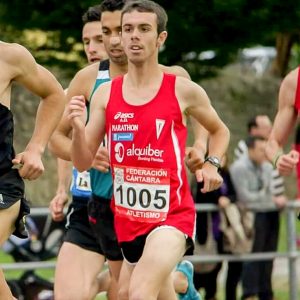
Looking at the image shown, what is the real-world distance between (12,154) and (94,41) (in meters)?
2.25

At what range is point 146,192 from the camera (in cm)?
973

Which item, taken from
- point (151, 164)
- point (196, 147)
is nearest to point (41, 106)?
point (151, 164)

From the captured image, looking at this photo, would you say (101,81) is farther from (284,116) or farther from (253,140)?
(253,140)

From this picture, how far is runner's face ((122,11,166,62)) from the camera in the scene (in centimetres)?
981

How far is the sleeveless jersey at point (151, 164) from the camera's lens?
31.8 ft

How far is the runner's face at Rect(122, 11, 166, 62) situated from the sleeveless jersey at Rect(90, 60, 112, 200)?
0.85 metres

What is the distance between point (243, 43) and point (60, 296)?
478 inches

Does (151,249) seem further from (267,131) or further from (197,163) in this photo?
→ (267,131)

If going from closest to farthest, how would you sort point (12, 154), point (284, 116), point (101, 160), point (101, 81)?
1. point (12, 154)
2. point (101, 160)
3. point (284, 116)
4. point (101, 81)

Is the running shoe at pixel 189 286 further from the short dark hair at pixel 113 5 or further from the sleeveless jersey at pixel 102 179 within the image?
the short dark hair at pixel 113 5

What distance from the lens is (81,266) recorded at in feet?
35.3

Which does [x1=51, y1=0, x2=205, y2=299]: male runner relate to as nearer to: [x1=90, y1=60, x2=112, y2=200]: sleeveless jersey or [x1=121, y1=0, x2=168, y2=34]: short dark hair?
[x1=90, y1=60, x2=112, y2=200]: sleeveless jersey

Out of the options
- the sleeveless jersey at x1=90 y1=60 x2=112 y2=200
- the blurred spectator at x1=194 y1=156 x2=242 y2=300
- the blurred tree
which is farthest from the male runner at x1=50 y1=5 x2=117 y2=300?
the blurred tree

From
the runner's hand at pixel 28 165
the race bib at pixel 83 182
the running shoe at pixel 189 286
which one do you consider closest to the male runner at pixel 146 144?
the runner's hand at pixel 28 165
